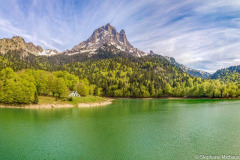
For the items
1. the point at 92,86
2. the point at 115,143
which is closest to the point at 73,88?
the point at 92,86

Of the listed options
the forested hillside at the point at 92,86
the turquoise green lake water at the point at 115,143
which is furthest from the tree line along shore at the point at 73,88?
the turquoise green lake water at the point at 115,143

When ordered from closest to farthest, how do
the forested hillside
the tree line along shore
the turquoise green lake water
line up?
the turquoise green lake water, the tree line along shore, the forested hillside

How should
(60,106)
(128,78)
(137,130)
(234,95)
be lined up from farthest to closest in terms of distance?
(128,78), (234,95), (60,106), (137,130)

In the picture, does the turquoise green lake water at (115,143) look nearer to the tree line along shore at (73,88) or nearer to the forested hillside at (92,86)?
the tree line along shore at (73,88)

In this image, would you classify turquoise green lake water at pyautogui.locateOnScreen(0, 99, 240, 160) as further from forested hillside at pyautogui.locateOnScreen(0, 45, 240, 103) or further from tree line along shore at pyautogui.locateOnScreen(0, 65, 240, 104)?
forested hillside at pyautogui.locateOnScreen(0, 45, 240, 103)

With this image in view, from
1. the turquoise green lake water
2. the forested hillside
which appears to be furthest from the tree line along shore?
the turquoise green lake water

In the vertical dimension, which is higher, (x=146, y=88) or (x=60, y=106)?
(x=146, y=88)

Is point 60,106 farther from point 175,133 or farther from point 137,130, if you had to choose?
point 175,133

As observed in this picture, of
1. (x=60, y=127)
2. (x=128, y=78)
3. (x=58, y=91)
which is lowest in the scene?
(x=60, y=127)

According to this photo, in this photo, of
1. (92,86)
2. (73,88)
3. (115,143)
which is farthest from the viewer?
(92,86)

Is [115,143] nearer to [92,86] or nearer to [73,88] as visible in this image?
[73,88]

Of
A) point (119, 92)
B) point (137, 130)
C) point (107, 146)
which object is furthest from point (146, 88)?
point (107, 146)

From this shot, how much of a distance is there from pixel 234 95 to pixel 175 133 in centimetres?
14345

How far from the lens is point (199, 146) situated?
26469mm
